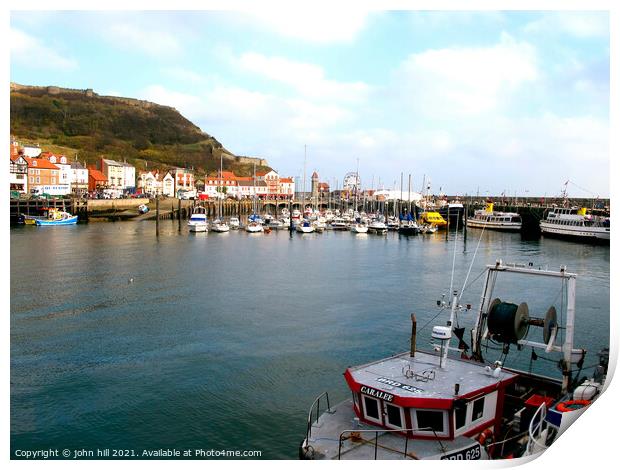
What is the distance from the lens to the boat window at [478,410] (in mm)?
7480

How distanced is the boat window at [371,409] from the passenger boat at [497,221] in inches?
2022

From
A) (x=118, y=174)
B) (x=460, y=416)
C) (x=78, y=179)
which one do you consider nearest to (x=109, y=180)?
(x=118, y=174)

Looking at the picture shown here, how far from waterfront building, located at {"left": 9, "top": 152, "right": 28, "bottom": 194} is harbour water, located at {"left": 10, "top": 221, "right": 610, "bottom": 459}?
86.5 feet

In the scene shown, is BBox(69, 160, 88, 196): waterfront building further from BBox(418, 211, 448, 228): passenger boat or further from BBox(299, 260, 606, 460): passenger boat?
BBox(299, 260, 606, 460): passenger boat

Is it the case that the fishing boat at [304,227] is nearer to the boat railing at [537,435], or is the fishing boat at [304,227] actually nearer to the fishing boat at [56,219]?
the fishing boat at [56,219]

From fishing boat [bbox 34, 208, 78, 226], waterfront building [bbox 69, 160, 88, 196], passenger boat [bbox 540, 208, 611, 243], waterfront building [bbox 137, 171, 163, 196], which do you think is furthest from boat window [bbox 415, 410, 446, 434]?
waterfront building [bbox 137, 171, 163, 196]

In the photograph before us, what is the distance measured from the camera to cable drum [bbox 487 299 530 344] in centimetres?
922

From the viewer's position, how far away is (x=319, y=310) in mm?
19109

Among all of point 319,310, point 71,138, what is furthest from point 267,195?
point 319,310

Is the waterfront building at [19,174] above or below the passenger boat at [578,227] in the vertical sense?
above

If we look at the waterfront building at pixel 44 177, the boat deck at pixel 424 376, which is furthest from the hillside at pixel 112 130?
the boat deck at pixel 424 376

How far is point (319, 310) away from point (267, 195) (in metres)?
82.0

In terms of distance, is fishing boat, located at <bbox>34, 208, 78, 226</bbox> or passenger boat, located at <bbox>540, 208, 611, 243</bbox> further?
fishing boat, located at <bbox>34, 208, 78, 226</bbox>
